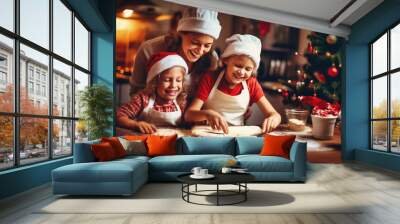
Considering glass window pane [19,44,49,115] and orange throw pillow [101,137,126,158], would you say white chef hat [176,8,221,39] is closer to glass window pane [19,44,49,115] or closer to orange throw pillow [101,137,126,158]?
glass window pane [19,44,49,115]

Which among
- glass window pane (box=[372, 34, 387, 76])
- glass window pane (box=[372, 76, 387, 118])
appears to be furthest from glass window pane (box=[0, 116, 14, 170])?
glass window pane (box=[372, 34, 387, 76])

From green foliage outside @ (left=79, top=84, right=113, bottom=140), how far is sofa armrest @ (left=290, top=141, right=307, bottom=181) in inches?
156

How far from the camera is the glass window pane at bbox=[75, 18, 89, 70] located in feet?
25.7

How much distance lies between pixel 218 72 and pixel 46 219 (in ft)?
20.2

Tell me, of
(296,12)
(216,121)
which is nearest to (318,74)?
(296,12)

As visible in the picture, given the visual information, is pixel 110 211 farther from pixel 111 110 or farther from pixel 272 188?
pixel 111 110

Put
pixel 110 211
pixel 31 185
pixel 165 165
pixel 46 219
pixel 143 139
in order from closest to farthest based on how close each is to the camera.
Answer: pixel 46 219 → pixel 110 211 → pixel 31 185 → pixel 165 165 → pixel 143 139

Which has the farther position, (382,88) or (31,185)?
(382,88)

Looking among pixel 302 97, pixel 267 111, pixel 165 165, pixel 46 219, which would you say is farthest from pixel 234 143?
pixel 46 219

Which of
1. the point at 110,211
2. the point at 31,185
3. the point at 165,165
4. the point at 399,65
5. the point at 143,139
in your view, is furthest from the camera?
the point at 399,65

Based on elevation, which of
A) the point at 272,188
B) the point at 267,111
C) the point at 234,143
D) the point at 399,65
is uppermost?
the point at 399,65

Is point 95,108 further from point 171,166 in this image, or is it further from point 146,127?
point 171,166

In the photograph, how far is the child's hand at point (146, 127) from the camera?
358 inches

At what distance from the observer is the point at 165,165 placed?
5934 millimetres
